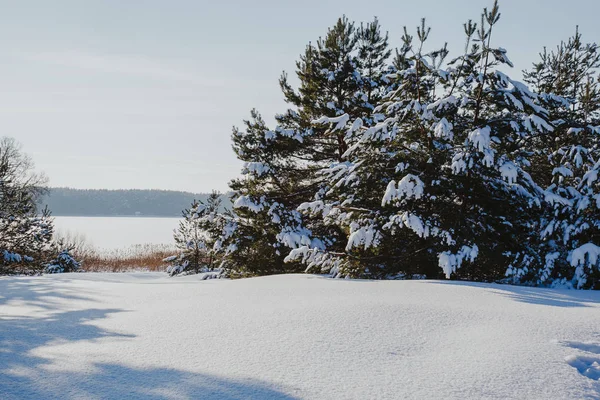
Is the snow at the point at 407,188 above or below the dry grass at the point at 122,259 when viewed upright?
above

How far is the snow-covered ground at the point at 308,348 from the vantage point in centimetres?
233

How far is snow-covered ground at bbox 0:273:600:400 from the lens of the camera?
233 cm

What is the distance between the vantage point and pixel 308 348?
9.62 ft

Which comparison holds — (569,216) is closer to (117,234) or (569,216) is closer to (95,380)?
(95,380)

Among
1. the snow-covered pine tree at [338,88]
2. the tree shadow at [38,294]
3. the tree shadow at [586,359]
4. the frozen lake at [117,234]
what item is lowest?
the frozen lake at [117,234]

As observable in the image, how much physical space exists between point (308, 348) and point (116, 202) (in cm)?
10964

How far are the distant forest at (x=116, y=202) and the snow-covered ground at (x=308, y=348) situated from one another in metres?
91.4

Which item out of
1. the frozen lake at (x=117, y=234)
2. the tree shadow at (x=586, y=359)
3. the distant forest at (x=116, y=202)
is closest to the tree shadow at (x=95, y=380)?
the tree shadow at (x=586, y=359)

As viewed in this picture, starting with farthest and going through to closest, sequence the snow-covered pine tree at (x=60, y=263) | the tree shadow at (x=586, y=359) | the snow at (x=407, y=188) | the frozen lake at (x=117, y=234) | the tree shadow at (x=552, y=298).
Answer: the frozen lake at (x=117, y=234) < the snow-covered pine tree at (x=60, y=263) < the snow at (x=407, y=188) < the tree shadow at (x=552, y=298) < the tree shadow at (x=586, y=359)

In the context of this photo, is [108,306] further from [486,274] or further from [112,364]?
[486,274]

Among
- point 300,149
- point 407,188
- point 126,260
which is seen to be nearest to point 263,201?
point 300,149

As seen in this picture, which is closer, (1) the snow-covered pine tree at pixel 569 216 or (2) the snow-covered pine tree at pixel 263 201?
(1) the snow-covered pine tree at pixel 569 216

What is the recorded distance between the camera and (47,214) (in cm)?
1617

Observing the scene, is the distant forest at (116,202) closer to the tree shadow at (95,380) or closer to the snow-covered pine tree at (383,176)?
the snow-covered pine tree at (383,176)
